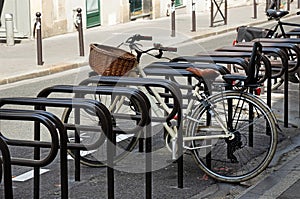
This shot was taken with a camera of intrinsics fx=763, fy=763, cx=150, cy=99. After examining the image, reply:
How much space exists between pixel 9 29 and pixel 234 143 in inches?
488

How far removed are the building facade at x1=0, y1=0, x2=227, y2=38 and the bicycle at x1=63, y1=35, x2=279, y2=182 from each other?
13281 mm

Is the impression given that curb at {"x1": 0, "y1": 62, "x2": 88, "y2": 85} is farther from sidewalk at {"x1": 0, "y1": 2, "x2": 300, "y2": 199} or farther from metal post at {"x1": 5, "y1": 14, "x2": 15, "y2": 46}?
metal post at {"x1": 5, "y1": 14, "x2": 15, "y2": 46}

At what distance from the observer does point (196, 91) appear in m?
6.75

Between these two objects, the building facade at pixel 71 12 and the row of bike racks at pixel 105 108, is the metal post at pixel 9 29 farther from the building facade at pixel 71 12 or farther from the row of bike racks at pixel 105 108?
the row of bike racks at pixel 105 108

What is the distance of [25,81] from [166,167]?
24.4 feet

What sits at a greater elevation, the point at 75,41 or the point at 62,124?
the point at 75,41

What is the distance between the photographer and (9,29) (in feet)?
60.0

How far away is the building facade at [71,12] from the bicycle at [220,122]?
13281 millimetres

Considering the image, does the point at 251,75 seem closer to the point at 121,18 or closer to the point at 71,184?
the point at 71,184

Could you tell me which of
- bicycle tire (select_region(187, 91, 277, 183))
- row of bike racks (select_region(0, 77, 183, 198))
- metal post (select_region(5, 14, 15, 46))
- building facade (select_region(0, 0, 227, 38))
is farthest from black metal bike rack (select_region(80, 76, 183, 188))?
building facade (select_region(0, 0, 227, 38))

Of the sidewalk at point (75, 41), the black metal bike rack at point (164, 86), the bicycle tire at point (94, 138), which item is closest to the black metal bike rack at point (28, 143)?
the black metal bike rack at point (164, 86)

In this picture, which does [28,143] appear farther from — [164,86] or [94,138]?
[94,138]

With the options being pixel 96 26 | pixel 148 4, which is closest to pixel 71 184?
pixel 96 26

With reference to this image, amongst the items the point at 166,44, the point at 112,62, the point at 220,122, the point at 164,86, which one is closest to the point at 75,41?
the point at 166,44
